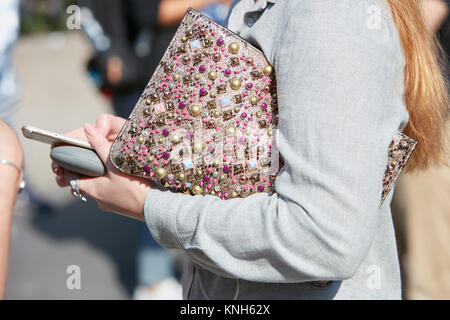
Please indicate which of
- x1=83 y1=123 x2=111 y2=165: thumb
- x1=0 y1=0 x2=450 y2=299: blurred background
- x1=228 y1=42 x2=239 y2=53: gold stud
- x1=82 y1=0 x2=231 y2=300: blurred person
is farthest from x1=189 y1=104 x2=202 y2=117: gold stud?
x1=82 y1=0 x2=231 y2=300: blurred person

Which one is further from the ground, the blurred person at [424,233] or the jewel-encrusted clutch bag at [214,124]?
A: the jewel-encrusted clutch bag at [214,124]

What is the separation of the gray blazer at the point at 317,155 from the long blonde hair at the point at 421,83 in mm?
39

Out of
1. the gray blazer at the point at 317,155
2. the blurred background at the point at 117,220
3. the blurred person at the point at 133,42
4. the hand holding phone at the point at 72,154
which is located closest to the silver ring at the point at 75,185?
the hand holding phone at the point at 72,154

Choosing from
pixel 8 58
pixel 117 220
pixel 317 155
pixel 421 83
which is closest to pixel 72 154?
pixel 317 155

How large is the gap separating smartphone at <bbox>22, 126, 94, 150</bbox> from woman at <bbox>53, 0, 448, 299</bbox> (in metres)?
0.14

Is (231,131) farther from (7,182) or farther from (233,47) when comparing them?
(7,182)

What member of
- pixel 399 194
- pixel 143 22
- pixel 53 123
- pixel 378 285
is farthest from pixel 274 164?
pixel 53 123

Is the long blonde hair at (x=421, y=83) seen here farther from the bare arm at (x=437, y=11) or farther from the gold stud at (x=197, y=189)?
the bare arm at (x=437, y=11)

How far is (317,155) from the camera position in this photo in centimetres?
77

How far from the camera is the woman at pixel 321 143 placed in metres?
0.76

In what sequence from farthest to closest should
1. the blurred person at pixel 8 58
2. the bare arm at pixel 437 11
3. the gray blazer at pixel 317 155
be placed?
the blurred person at pixel 8 58 → the bare arm at pixel 437 11 → the gray blazer at pixel 317 155

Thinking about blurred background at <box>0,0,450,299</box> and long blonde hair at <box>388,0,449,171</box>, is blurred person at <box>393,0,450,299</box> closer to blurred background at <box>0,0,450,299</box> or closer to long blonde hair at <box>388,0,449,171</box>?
blurred background at <box>0,0,450,299</box>

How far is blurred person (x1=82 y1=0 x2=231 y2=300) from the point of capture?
7.45 feet

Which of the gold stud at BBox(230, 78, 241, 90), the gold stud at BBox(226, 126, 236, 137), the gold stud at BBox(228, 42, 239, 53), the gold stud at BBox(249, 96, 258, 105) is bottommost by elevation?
the gold stud at BBox(226, 126, 236, 137)
